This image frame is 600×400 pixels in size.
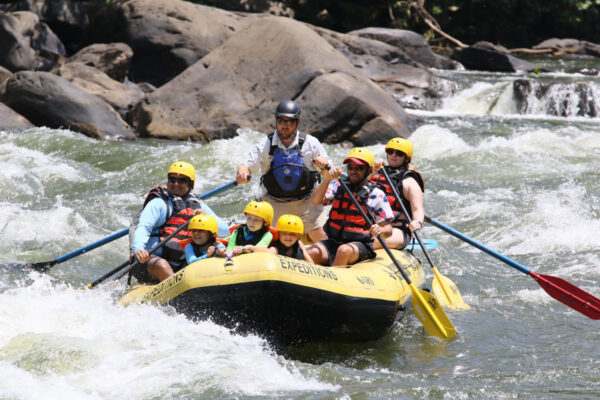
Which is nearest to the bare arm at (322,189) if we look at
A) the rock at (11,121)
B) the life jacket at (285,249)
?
the life jacket at (285,249)

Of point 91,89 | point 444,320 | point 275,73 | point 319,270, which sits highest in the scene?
point 319,270

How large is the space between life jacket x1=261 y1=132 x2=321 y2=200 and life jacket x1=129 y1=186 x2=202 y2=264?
659mm

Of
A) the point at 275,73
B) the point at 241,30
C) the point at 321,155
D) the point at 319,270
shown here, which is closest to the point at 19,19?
the point at 241,30

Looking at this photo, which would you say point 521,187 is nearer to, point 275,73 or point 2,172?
point 275,73

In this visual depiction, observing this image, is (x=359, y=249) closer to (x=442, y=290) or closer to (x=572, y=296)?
(x=442, y=290)

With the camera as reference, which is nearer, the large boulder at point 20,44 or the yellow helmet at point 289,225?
the yellow helmet at point 289,225

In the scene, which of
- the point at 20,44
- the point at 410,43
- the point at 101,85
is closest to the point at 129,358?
the point at 101,85

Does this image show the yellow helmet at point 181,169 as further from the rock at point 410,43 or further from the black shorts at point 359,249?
the rock at point 410,43

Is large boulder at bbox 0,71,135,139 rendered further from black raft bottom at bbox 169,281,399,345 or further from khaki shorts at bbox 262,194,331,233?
→ black raft bottom at bbox 169,281,399,345

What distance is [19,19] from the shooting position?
16594 mm

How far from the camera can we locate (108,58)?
15727 millimetres

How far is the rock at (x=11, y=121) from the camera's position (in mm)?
12797

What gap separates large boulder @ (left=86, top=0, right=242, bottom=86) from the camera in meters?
16.5

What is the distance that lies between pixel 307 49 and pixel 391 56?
4.81m
